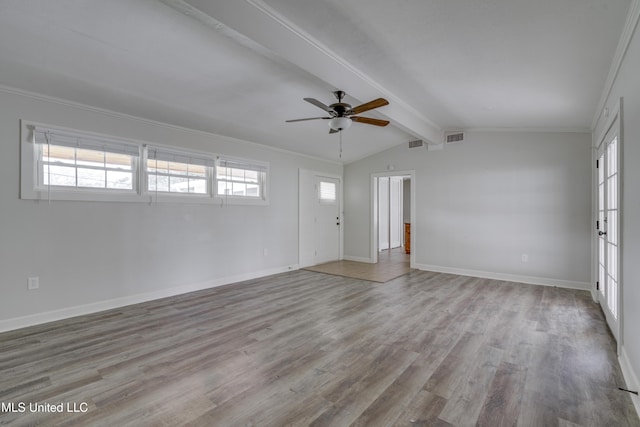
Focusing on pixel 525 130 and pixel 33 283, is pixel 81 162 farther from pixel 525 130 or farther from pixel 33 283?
pixel 525 130

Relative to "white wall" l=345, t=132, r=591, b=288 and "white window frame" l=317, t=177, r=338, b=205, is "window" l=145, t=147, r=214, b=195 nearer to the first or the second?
"white window frame" l=317, t=177, r=338, b=205

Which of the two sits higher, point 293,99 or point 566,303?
point 293,99

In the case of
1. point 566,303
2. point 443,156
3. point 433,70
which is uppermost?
point 433,70

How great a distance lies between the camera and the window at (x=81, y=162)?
3266 mm

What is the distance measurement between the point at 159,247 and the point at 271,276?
6.77 ft

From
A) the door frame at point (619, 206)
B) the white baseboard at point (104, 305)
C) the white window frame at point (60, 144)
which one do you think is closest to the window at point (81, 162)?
the white window frame at point (60, 144)

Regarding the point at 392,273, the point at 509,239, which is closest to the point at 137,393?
the point at 392,273

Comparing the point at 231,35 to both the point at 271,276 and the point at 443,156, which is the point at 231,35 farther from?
the point at 443,156

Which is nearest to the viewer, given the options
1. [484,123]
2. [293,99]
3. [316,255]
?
[293,99]

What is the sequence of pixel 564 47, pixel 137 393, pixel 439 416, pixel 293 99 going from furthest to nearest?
pixel 293 99 < pixel 564 47 < pixel 137 393 < pixel 439 416

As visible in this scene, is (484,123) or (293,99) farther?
(484,123)

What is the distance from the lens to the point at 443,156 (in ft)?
19.2

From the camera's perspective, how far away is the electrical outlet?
3.14m

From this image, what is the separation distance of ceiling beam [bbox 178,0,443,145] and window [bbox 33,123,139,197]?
2270mm
